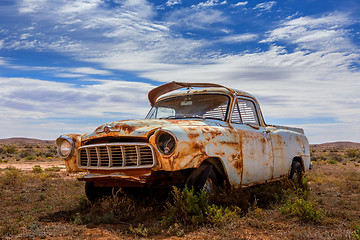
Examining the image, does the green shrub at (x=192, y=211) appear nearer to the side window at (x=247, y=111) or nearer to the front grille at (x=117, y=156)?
the front grille at (x=117, y=156)

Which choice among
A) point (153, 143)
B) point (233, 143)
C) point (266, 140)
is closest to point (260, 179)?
point (266, 140)

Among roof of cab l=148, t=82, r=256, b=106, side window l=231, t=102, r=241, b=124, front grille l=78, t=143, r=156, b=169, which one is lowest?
front grille l=78, t=143, r=156, b=169

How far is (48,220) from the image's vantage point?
533 cm

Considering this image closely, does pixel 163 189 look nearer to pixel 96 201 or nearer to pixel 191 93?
pixel 96 201

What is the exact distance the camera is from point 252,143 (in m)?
6.02

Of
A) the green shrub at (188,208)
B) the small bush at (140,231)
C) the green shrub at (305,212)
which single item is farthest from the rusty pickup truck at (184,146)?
the green shrub at (305,212)

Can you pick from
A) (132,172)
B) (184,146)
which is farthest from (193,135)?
(132,172)

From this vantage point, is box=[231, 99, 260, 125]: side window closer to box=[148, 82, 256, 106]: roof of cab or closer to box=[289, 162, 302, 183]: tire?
box=[148, 82, 256, 106]: roof of cab

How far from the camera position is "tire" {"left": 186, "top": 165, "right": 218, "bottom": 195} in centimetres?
473

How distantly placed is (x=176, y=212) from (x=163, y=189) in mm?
580

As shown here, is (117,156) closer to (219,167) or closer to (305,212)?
(219,167)

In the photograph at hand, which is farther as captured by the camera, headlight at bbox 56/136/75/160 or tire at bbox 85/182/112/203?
tire at bbox 85/182/112/203

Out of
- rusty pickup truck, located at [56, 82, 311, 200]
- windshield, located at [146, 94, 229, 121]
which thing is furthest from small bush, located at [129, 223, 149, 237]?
windshield, located at [146, 94, 229, 121]

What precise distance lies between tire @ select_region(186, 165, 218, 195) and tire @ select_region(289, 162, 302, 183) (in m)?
3.22
